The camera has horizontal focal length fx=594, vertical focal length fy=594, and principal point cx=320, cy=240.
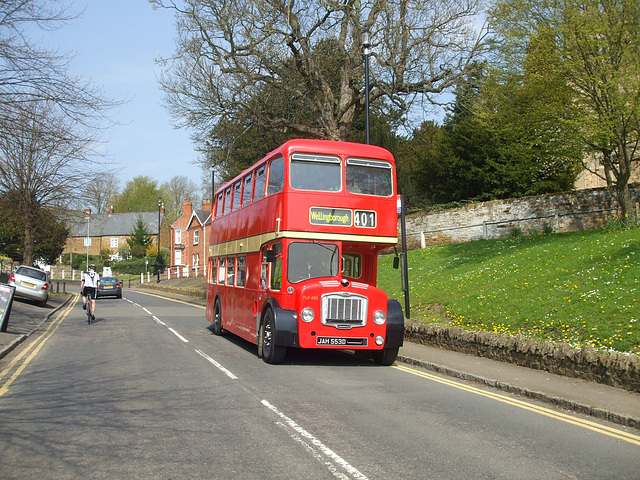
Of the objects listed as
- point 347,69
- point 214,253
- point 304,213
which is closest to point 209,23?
point 347,69

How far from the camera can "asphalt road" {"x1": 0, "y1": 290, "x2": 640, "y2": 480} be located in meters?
5.28

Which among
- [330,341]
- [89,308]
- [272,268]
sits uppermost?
[272,268]

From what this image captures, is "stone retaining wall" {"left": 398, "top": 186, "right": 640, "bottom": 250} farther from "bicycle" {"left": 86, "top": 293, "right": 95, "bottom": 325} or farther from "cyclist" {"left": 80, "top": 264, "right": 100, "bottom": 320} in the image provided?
"bicycle" {"left": 86, "top": 293, "right": 95, "bottom": 325}

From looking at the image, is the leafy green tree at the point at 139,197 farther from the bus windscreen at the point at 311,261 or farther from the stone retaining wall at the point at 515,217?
the bus windscreen at the point at 311,261

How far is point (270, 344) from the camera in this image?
11633 millimetres

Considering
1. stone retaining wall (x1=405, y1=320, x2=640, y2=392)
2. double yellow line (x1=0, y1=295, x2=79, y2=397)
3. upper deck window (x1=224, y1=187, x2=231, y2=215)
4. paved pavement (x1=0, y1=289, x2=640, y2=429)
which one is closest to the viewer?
paved pavement (x1=0, y1=289, x2=640, y2=429)

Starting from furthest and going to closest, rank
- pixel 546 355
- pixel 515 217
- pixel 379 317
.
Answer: pixel 515 217 < pixel 379 317 < pixel 546 355

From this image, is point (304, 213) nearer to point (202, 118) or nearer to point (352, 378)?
point (352, 378)

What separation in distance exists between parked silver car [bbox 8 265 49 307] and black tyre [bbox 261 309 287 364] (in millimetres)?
19174

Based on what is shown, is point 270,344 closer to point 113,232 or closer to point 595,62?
point 595,62

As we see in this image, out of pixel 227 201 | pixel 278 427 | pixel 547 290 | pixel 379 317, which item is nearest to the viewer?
pixel 278 427

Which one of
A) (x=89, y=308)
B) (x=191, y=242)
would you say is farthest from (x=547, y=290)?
(x=191, y=242)

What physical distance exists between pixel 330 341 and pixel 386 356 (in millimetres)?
1358

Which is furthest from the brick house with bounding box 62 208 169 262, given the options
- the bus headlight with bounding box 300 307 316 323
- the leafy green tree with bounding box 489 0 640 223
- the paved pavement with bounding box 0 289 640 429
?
the bus headlight with bounding box 300 307 316 323
